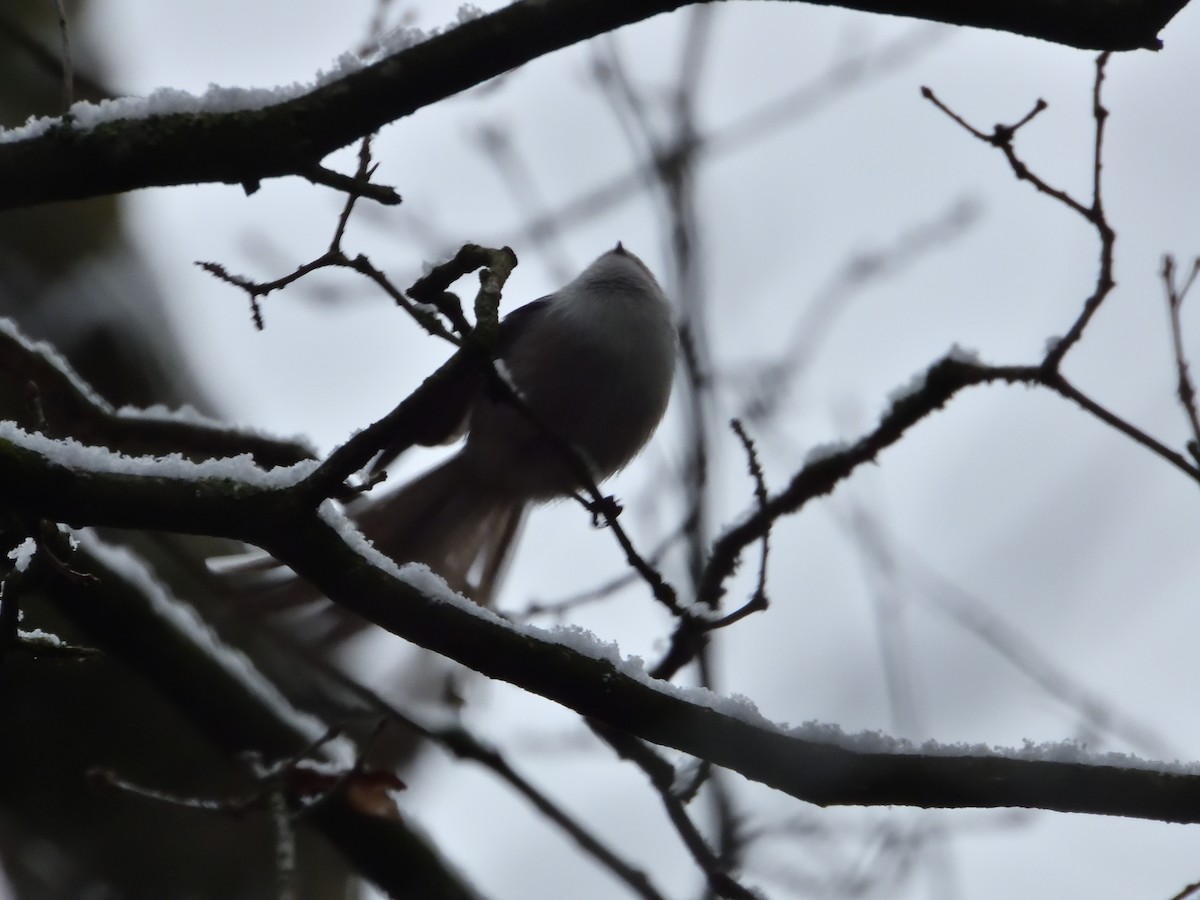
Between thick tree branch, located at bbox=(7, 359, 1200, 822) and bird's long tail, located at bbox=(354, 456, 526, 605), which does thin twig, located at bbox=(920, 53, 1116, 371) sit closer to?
thick tree branch, located at bbox=(7, 359, 1200, 822)

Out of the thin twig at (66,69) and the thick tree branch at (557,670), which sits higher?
the thin twig at (66,69)

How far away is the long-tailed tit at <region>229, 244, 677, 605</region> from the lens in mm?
3361

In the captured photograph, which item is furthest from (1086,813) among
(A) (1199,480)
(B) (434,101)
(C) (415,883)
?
(C) (415,883)

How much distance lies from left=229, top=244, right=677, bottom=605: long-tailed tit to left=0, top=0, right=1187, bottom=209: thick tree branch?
51.1 inches

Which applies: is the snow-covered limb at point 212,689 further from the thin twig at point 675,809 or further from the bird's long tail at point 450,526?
the thin twig at point 675,809

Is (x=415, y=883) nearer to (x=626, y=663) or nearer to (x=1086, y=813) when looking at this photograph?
(x=626, y=663)

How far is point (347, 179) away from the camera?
1895 millimetres

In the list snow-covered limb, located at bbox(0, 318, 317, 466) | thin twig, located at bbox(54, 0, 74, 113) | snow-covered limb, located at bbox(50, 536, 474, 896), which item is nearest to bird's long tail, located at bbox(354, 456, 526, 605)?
snow-covered limb, located at bbox(50, 536, 474, 896)

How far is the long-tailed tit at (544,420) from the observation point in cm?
336

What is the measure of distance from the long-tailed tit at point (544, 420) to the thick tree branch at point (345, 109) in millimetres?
1298

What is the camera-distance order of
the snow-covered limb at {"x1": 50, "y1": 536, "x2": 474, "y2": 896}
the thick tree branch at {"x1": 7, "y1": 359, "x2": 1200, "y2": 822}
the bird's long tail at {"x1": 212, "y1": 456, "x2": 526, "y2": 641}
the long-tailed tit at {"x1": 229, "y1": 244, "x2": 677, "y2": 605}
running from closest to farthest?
the thick tree branch at {"x1": 7, "y1": 359, "x2": 1200, "y2": 822} → the snow-covered limb at {"x1": 50, "y1": 536, "x2": 474, "y2": 896} → the long-tailed tit at {"x1": 229, "y1": 244, "x2": 677, "y2": 605} → the bird's long tail at {"x1": 212, "y1": 456, "x2": 526, "y2": 641}

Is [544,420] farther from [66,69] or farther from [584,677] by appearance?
[584,677]

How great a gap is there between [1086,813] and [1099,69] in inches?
53.4

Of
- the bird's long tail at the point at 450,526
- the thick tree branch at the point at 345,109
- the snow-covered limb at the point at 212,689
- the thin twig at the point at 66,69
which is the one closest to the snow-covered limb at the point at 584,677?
the thick tree branch at the point at 345,109
